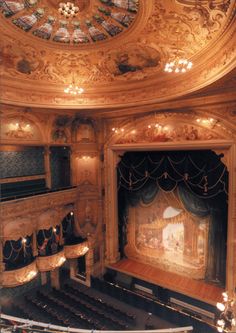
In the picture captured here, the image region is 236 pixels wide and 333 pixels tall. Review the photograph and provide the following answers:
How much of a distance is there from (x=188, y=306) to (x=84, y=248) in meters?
5.38

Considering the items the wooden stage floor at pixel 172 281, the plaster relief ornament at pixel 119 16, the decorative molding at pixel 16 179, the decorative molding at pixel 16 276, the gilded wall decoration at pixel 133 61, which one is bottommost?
the wooden stage floor at pixel 172 281

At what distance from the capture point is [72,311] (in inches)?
386

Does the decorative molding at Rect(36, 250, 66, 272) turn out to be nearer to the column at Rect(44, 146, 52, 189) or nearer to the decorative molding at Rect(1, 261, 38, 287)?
the decorative molding at Rect(1, 261, 38, 287)

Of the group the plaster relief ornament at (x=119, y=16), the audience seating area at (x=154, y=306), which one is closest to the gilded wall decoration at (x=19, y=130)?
the plaster relief ornament at (x=119, y=16)

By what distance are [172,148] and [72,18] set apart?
19.8 feet

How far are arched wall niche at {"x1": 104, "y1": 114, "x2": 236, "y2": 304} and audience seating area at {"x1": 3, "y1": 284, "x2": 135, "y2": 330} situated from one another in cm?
224

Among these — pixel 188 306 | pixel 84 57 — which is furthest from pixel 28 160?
pixel 188 306

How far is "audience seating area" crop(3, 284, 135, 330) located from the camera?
923 cm

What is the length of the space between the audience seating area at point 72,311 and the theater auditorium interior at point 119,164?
0.06 metres

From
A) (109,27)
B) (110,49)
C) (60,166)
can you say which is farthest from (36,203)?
(109,27)

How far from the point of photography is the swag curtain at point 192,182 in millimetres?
9594

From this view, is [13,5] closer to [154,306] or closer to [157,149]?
[157,149]

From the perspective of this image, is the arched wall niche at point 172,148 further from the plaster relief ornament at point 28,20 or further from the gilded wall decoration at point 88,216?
the plaster relief ornament at point 28,20

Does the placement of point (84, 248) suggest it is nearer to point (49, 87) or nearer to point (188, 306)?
point (188, 306)
